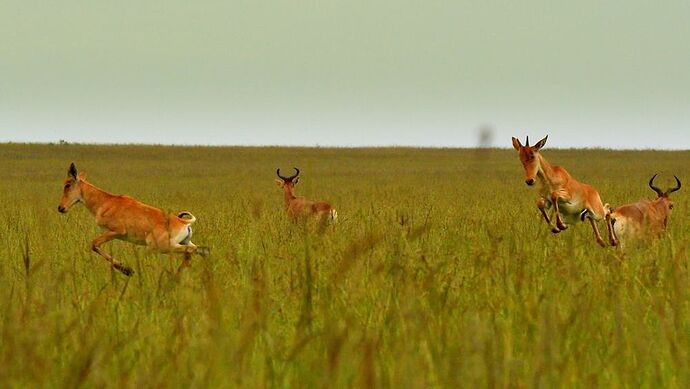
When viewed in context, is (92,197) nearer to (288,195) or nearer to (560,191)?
(288,195)

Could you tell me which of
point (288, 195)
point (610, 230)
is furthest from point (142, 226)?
point (288, 195)

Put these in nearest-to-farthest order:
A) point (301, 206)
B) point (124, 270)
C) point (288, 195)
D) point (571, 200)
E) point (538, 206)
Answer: point (124, 270) → point (538, 206) → point (571, 200) → point (301, 206) → point (288, 195)

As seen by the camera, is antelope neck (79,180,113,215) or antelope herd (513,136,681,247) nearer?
antelope herd (513,136,681,247)

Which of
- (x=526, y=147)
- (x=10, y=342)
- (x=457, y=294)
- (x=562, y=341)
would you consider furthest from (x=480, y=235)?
(x=10, y=342)

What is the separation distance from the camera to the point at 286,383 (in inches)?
143

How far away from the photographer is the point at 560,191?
43.8 ft

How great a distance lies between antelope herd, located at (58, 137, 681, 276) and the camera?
10.8 meters

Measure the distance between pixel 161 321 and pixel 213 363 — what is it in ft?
6.99

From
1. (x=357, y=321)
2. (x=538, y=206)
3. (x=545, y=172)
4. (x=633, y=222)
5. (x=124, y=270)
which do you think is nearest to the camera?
(x=357, y=321)

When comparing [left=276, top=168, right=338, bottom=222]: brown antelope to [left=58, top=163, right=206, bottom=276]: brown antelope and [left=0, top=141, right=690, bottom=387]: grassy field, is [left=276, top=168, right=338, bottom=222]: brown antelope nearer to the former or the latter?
[left=58, top=163, right=206, bottom=276]: brown antelope

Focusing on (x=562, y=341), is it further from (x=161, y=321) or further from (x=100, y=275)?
(x=100, y=275)

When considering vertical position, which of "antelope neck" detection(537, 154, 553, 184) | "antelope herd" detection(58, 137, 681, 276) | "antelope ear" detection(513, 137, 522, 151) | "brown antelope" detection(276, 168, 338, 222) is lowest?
"brown antelope" detection(276, 168, 338, 222)

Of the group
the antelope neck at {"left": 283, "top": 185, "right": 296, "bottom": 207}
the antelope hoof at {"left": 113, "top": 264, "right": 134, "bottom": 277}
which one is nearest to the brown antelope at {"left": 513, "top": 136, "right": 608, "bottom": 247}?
the antelope neck at {"left": 283, "top": 185, "right": 296, "bottom": 207}

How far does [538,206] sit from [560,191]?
32.8 inches
